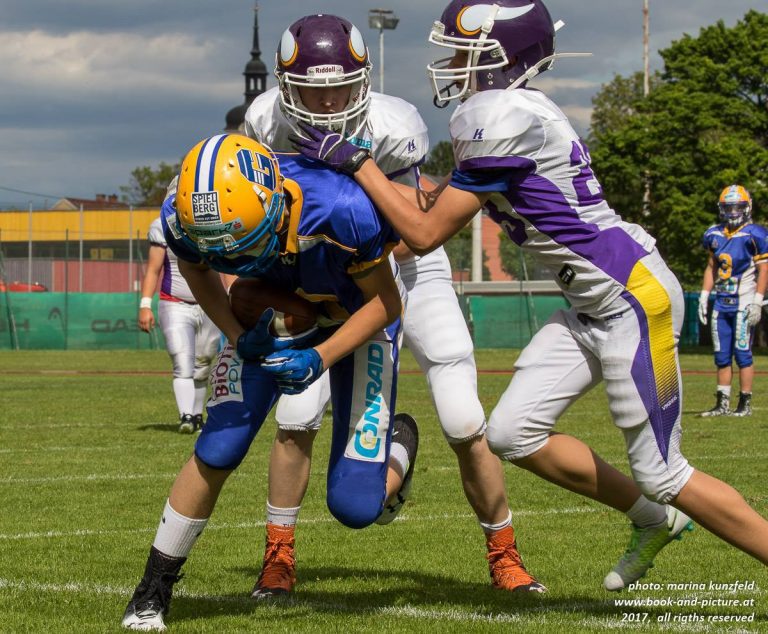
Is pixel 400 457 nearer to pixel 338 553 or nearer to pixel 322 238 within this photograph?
pixel 338 553

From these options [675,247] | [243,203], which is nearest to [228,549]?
[243,203]

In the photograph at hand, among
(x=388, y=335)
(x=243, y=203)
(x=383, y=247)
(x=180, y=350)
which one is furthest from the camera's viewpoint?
(x=180, y=350)

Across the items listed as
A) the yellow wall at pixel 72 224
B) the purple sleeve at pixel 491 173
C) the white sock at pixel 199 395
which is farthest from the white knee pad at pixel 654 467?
the yellow wall at pixel 72 224

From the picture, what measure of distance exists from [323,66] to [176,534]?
5.17ft

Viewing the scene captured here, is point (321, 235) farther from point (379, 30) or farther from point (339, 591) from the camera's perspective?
point (379, 30)

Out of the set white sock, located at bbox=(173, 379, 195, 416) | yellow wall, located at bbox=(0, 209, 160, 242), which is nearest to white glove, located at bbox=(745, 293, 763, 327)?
white sock, located at bbox=(173, 379, 195, 416)

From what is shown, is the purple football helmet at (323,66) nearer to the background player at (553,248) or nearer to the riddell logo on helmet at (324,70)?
the riddell logo on helmet at (324,70)

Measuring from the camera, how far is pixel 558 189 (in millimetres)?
3932

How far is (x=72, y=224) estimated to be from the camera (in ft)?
164

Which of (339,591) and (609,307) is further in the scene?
(339,591)

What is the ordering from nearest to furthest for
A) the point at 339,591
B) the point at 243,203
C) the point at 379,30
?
the point at 243,203 < the point at 339,591 < the point at 379,30

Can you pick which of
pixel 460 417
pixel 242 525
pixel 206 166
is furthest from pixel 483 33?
pixel 242 525

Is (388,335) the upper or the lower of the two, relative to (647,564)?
upper

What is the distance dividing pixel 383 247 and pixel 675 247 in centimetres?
2721
